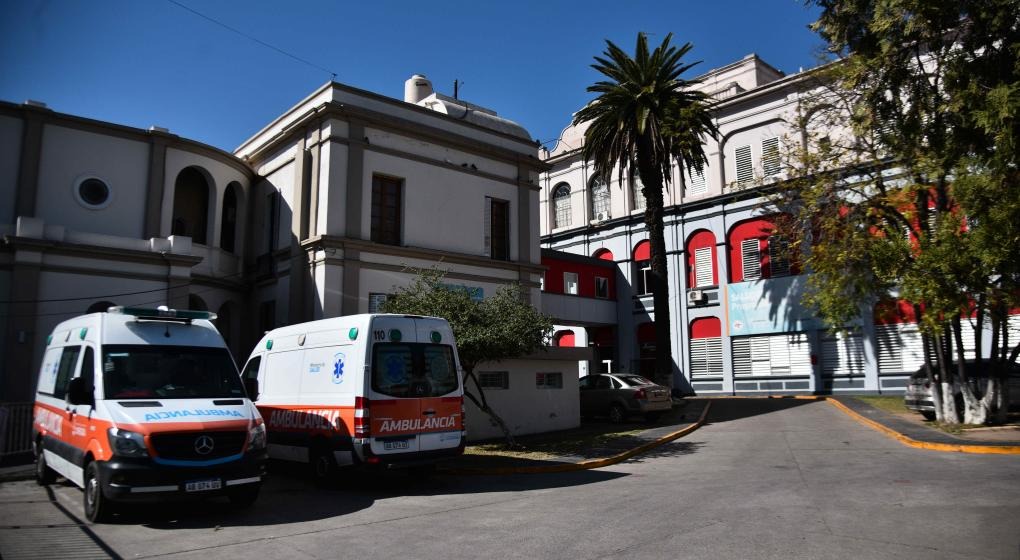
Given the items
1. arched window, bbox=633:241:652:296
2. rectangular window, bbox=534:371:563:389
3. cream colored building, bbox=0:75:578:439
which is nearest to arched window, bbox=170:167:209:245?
→ cream colored building, bbox=0:75:578:439

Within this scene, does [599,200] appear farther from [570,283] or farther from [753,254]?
[753,254]

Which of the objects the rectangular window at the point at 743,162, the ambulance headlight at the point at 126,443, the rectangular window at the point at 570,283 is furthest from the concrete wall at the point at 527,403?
the rectangular window at the point at 743,162

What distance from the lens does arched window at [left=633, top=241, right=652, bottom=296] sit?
37500 mm

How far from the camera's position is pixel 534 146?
26.2 meters

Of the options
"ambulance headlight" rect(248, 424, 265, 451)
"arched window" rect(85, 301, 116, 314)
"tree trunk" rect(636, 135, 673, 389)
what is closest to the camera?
"ambulance headlight" rect(248, 424, 265, 451)

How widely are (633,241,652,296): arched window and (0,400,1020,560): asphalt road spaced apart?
24.3m

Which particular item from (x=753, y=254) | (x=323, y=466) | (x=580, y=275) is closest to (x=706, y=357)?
(x=753, y=254)

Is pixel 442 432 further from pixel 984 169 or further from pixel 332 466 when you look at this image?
pixel 984 169

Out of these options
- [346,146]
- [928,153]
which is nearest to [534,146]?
[346,146]

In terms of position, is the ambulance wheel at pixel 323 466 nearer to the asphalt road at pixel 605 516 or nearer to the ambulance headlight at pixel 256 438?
the asphalt road at pixel 605 516

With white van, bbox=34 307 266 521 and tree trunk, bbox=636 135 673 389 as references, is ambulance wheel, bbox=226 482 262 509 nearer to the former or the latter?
white van, bbox=34 307 266 521

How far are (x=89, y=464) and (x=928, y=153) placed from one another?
1781cm

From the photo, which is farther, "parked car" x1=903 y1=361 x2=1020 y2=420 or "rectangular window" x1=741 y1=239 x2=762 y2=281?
"rectangular window" x1=741 y1=239 x2=762 y2=281

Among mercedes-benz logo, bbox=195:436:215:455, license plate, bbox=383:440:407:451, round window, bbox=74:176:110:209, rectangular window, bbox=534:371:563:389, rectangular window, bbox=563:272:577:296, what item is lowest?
license plate, bbox=383:440:407:451
